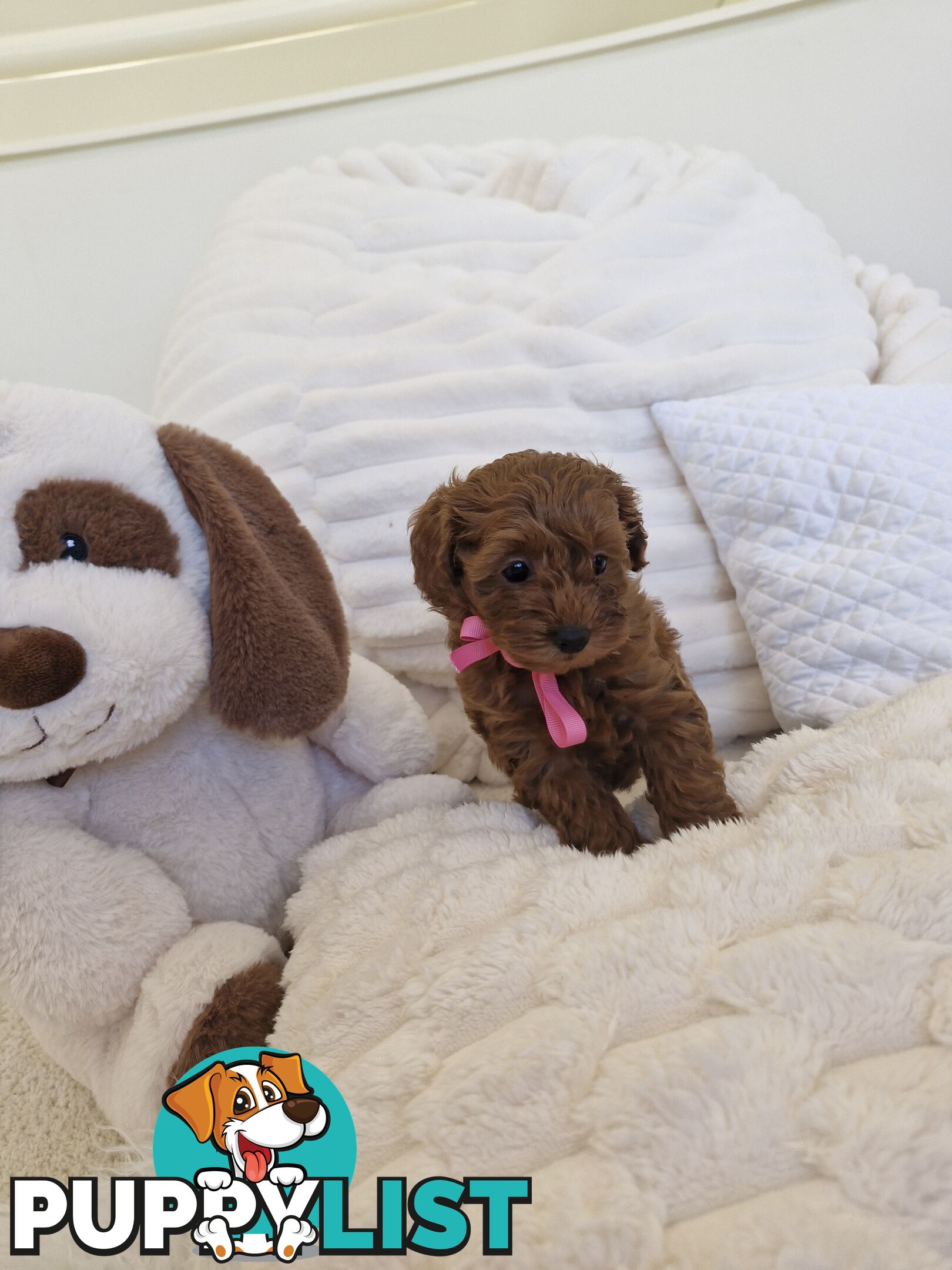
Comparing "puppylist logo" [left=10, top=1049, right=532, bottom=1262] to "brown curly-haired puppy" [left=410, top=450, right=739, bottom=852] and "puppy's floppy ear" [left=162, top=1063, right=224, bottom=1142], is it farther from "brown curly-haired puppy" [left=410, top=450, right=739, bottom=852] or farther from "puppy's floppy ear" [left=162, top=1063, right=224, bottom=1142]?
"brown curly-haired puppy" [left=410, top=450, right=739, bottom=852]

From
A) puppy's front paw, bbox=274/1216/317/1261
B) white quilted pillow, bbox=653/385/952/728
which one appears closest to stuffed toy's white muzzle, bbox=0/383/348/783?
puppy's front paw, bbox=274/1216/317/1261

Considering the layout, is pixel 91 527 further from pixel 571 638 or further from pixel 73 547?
pixel 571 638

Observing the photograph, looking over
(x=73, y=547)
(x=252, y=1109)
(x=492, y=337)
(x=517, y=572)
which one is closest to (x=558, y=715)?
(x=517, y=572)

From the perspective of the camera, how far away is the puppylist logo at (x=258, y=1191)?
508 millimetres

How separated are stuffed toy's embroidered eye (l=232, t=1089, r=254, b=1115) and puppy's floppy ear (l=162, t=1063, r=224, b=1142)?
20 mm

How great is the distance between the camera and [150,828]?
36.1 inches

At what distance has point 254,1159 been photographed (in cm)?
59

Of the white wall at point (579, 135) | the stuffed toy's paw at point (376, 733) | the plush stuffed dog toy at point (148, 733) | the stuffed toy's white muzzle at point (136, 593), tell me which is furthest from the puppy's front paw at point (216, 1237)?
the white wall at point (579, 135)

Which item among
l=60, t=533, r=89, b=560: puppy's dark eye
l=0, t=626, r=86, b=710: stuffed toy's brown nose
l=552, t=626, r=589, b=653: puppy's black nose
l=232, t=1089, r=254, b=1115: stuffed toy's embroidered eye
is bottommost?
l=232, t=1089, r=254, b=1115: stuffed toy's embroidered eye

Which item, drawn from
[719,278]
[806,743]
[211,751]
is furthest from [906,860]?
[719,278]

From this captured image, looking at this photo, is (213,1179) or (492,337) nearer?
(213,1179)

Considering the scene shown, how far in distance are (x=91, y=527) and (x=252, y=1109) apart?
58cm

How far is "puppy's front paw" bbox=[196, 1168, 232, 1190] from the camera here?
59 centimetres

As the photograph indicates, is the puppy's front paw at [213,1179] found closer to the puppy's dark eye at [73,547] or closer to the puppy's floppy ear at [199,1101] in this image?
the puppy's floppy ear at [199,1101]
